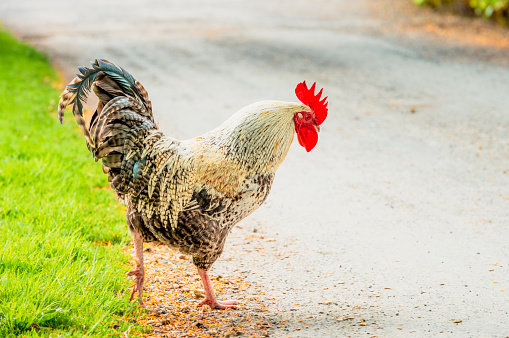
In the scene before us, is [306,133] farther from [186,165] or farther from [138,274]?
[138,274]

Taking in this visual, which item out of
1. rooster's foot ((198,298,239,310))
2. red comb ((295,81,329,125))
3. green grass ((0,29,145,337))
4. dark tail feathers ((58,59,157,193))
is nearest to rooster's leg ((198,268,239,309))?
rooster's foot ((198,298,239,310))

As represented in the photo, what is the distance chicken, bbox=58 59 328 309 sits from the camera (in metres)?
4.34

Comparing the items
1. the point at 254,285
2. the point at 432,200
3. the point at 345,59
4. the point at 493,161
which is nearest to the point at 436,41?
the point at 345,59

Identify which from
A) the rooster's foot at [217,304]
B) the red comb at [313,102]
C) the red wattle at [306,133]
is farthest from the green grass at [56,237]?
the red comb at [313,102]

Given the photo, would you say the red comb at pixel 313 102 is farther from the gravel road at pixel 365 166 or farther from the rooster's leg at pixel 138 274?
the rooster's leg at pixel 138 274

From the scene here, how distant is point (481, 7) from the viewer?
1831cm

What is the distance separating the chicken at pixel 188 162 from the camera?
14.2ft

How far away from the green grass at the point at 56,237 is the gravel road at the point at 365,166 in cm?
118

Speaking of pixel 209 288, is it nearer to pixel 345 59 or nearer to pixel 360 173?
pixel 360 173

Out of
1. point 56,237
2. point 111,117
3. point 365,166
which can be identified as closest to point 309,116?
point 111,117

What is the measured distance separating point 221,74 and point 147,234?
925cm

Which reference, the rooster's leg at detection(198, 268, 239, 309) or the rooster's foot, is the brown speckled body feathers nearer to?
the rooster's leg at detection(198, 268, 239, 309)

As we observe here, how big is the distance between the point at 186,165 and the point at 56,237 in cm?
178

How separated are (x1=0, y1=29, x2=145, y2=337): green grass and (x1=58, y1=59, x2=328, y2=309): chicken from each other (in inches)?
17.1
